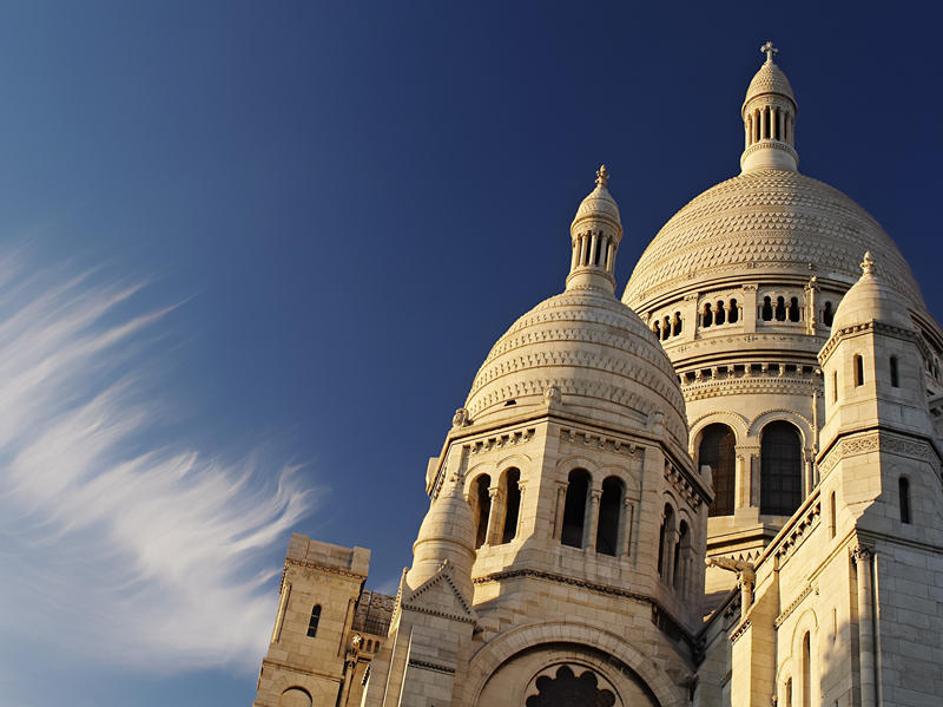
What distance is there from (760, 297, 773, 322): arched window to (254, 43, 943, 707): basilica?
56 millimetres

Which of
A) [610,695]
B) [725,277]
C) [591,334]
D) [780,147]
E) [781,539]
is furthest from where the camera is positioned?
[780,147]

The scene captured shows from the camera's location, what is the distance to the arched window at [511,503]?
30734 millimetres

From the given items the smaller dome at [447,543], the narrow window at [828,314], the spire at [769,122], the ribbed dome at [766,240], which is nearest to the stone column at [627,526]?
the smaller dome at [447,543]

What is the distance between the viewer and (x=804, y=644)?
23.0 metres

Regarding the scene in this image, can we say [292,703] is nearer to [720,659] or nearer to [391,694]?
[391,694]

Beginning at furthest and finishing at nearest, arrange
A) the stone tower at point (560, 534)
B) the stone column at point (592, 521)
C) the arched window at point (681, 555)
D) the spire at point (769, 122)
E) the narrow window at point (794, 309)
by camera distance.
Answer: the spire at point (769, 122) → the narrow window at point (794, 309) → the arched window at point (681, 555) → the stone column at point (592, 521) → the stone tower at point (560, 534)

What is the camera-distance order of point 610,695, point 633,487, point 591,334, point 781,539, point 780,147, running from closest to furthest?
point 781,539 < point 610,695 < point 633,487 < point 591,334 < point 780,147

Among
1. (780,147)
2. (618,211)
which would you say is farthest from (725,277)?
(780,147)

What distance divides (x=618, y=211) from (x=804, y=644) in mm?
19168

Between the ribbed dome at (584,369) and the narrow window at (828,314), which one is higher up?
the narrow window at (828,314)

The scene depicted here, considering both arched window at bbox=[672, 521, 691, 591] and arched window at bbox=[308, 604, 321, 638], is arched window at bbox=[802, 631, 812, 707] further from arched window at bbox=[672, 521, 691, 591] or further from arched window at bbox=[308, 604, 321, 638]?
arched window at bbox=[308, 604, 321, 638]

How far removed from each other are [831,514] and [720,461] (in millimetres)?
19185

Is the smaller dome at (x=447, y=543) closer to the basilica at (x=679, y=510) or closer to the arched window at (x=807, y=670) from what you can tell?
the basilica at (x=679, y=510)

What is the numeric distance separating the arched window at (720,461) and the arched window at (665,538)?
9.16m
